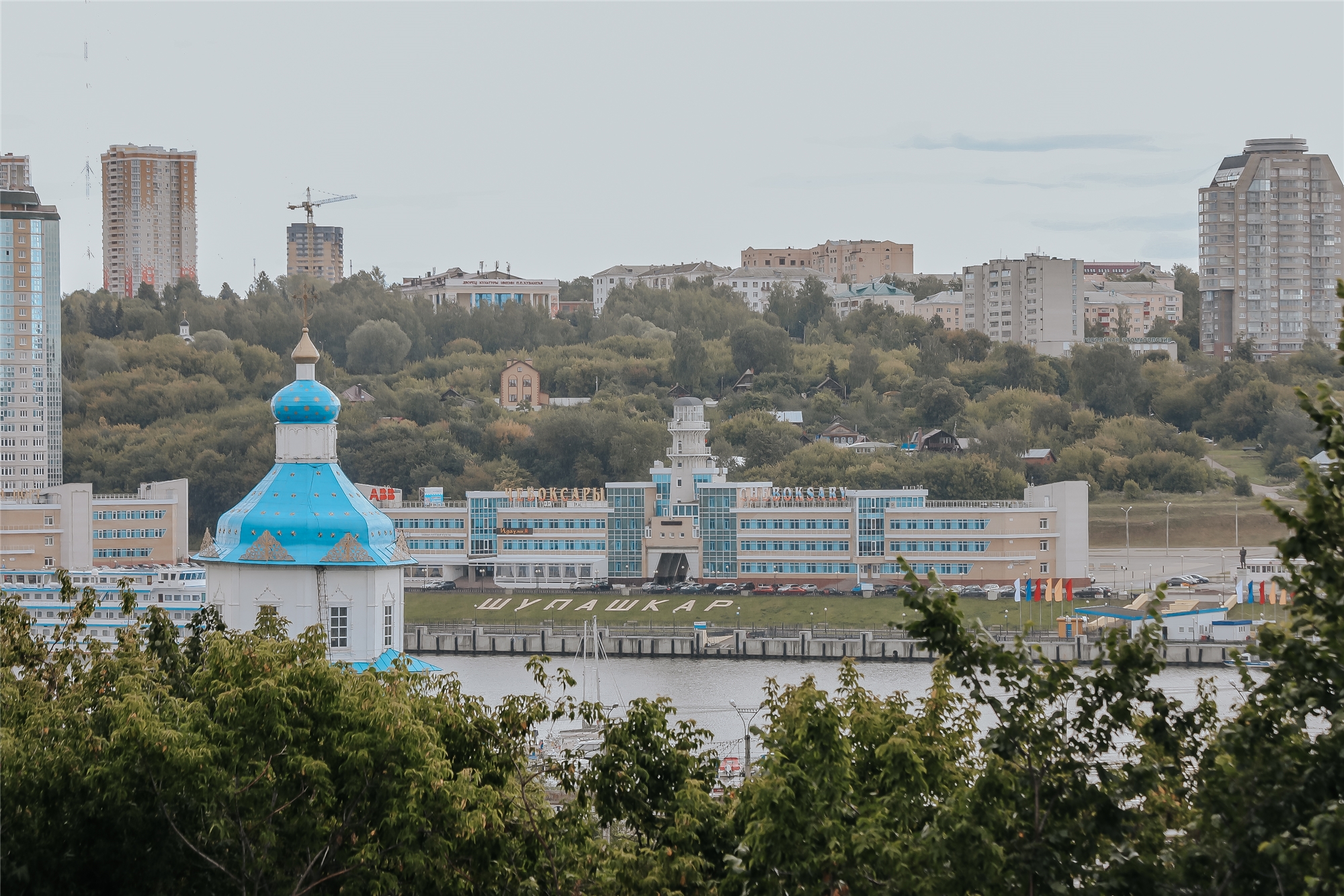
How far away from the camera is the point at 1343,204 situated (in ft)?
313

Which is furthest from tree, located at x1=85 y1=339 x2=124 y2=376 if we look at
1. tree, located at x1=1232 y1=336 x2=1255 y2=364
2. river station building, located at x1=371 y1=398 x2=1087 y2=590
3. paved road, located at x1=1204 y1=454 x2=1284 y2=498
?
tree, located at x1=1232 y1=336 x2=1255 y2=364

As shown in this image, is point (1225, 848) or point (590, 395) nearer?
point (1225, 848)

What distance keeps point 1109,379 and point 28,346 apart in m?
45.4

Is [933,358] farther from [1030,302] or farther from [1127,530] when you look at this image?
[1127,530]

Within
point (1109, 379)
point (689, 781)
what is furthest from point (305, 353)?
point (1109, 379)

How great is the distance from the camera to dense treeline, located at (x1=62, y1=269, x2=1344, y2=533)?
72438 millimetres

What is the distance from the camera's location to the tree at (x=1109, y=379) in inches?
3260

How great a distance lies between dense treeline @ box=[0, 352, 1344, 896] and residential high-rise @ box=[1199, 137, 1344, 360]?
8584cm

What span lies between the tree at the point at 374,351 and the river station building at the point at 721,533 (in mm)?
29105

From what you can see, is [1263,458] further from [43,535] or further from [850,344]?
[43,535]

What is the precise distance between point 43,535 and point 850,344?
45.6 metres

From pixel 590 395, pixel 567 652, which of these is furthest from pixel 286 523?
pixel 590 395

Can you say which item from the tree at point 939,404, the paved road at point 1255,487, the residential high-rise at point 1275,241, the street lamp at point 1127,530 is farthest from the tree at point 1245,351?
the street lamp at point 1127,530

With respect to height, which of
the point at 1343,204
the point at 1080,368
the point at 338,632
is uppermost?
the point at 1343,204
